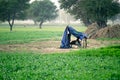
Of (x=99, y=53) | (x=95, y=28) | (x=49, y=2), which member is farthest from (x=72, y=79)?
(x=49, y=2)

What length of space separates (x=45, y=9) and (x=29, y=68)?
327ft

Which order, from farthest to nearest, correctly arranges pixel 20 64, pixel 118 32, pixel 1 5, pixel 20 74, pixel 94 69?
pixel 1 5
pixel 118 32
pixel 20 64
pixel 94 69
pixel 20 74

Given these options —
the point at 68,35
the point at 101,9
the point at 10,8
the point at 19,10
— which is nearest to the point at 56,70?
the point at 68,35

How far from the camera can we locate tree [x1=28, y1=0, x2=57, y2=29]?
10875 cm

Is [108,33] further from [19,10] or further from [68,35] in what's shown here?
[19,10]

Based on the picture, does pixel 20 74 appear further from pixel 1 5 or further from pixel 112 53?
pixel 1 5

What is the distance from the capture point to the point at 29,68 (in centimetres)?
1557

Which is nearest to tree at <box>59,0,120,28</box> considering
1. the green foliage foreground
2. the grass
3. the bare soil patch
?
the bare soil patch

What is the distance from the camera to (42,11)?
11125 cm

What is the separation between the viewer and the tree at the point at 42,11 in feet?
357

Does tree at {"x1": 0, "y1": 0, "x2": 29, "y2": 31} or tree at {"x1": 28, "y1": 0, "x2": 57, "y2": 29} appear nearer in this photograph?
tree at {"x1": 0, "y1": 0, "x2": 29, "y2": 31}

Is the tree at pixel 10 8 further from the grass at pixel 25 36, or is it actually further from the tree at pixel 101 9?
the tree at pixel 101 9

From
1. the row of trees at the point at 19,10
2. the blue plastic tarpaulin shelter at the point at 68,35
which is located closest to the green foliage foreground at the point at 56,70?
the blue plastic tarpaulin shelter at the point at 68,35

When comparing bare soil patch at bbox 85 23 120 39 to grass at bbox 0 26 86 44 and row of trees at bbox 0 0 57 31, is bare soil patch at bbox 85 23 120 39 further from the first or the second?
row of trees at bbox 0 0 57 31
